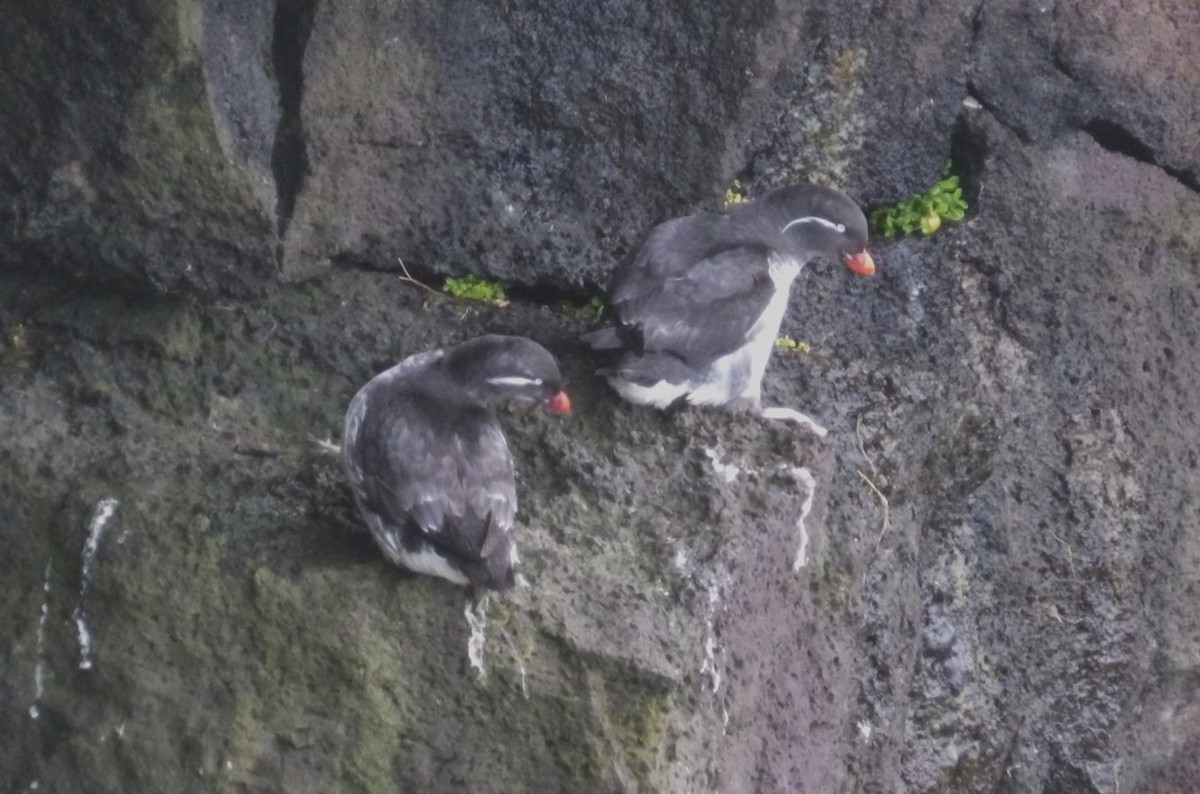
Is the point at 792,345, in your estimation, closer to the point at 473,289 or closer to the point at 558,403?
the point at 473,289

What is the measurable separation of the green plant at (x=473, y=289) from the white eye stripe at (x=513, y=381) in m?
1.16

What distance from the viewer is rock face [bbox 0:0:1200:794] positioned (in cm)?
462

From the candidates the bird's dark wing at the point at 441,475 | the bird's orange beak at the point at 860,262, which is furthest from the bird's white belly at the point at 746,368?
the bird's dark wing at the point at 441,475

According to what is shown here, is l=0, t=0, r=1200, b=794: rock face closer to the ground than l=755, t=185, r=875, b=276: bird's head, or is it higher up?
closer to the ground

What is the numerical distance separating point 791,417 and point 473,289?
4.56ft

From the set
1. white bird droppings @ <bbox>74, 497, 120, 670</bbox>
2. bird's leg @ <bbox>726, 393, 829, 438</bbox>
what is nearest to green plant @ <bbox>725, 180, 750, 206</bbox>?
bird's leg @ <bbox>726, 393, 829, 438</bbox>

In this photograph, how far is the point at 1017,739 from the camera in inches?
257

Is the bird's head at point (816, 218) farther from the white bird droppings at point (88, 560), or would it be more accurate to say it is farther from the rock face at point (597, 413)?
the white bird droppings at point (88, 560)

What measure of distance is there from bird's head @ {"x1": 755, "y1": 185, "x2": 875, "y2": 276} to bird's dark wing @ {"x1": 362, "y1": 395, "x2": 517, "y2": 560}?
1547mm

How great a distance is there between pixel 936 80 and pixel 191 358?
10.7ft

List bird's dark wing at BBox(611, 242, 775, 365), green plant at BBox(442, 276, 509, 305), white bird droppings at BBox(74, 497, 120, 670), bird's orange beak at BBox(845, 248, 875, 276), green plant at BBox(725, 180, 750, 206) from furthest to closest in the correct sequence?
green plant at BBox(725, 180, 750, 206) < green plant at BBox(442, 276, 509, 305) < bird's orange beak at BBox(845, 248, 875, 276) < bird's dark wing at BBox(611, 242, 775, 365) < white bird droppings at BBox(74, 497, 120, 670)

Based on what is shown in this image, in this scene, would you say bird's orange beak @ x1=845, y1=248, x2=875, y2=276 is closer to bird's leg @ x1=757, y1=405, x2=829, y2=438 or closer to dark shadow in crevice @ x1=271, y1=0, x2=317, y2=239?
bird's leg @ x1=757, y1=405, x2=829, y2=438

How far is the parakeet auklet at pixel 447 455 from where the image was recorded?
453cm

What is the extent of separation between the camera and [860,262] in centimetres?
585
